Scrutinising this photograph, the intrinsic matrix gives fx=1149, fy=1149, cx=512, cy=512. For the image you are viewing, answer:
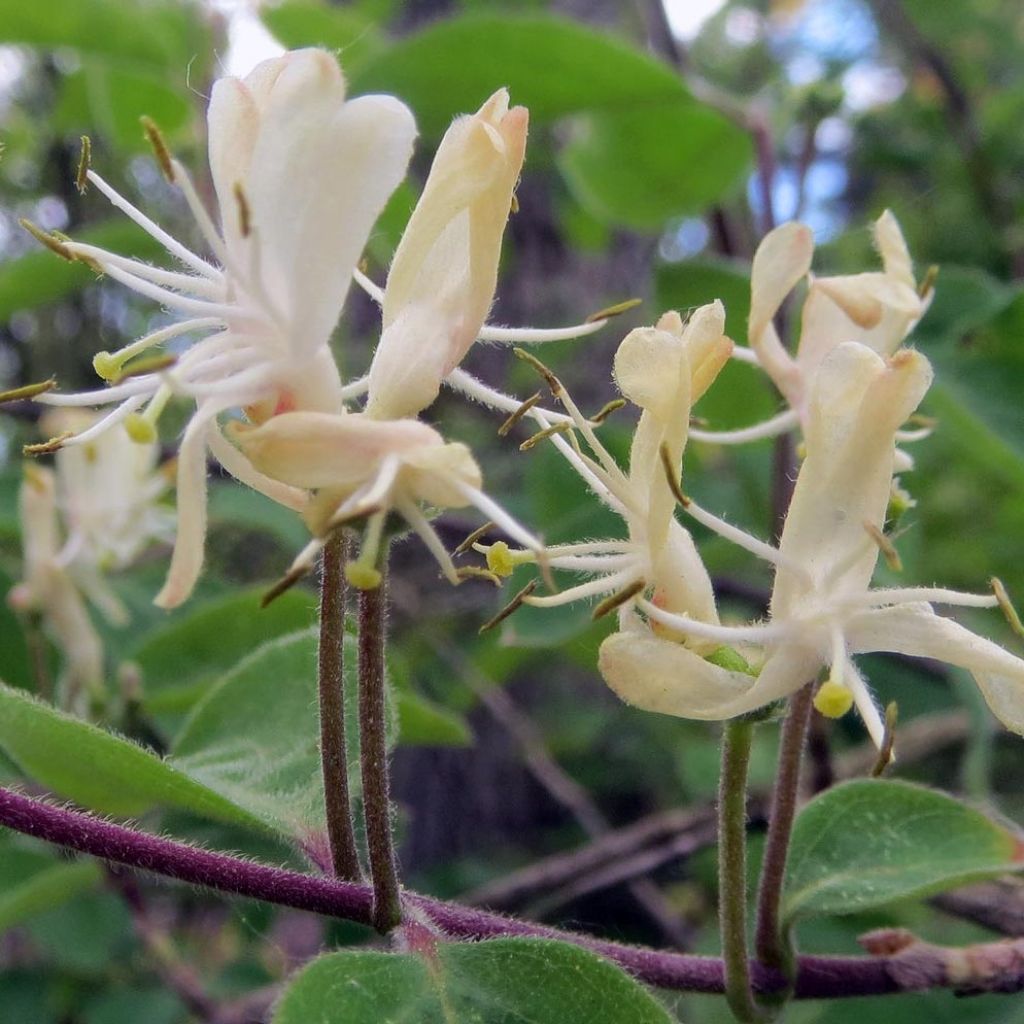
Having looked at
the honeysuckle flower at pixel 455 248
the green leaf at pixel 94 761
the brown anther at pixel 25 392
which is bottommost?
the green leaf at pixel 94 761

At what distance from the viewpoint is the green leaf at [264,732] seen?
0.64 metres

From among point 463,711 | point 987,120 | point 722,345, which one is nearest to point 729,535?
point 722,345

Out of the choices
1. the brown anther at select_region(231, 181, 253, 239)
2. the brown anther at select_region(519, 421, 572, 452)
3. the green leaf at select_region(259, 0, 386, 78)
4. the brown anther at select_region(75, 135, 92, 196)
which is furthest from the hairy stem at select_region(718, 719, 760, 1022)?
the green leaf at select_region(259, 0, 386, 78)

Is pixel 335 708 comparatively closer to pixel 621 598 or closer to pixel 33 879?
pixel 621 598

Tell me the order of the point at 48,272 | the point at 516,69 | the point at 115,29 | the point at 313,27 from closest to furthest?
1. the point at 516,69
2. the point at 48,272
3. the point at 115,29
4. the point at 313,27

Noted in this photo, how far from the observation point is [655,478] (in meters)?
0.50

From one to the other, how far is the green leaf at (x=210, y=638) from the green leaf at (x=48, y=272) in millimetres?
518

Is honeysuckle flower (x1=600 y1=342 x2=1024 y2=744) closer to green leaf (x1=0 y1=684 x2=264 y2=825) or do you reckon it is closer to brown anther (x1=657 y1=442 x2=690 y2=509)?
brown anther (x1=657 y1=442 x2=690 y2=509)

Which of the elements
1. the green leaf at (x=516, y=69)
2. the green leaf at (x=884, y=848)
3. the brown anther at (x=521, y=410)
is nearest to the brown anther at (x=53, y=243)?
the brown anther at (x=521, y=410)

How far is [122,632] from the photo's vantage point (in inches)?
51.2

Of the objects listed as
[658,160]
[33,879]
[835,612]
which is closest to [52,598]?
[33,879]

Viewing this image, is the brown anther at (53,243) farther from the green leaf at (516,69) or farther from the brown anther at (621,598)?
the green leaf at (516,69)

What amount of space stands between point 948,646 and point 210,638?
2.49 ft

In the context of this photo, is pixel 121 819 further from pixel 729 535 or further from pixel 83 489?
pixel 83 489
